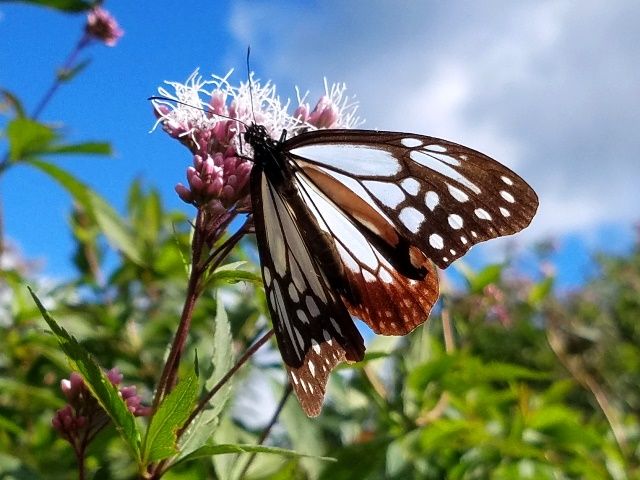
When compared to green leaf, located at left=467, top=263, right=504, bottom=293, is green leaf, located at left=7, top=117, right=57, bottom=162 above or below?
above

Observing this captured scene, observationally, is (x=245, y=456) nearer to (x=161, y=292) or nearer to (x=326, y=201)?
(x=326, y=201)

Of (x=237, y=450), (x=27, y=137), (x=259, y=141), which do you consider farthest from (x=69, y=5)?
(x=237, y=450)

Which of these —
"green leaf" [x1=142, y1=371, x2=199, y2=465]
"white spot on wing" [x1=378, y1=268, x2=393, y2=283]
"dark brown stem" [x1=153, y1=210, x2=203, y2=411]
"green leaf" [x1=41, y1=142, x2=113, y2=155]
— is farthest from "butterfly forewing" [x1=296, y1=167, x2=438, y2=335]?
"green leaf" [x1=41, y1=142, x2=113, y2=155]

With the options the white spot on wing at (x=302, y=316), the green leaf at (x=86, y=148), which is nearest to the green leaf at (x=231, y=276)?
the white spot on wing at (x=302, y=316)

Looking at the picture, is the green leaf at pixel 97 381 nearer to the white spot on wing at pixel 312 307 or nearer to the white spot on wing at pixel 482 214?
the white spot on wing at pixel 312 307

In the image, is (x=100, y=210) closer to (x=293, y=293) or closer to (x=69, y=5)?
(x=69, y=5)

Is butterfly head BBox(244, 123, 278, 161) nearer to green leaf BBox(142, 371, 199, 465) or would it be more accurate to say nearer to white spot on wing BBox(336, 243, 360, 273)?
white spot on wing BBox(336, 243, 360, 273)

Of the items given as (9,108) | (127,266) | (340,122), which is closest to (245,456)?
(340,122)
